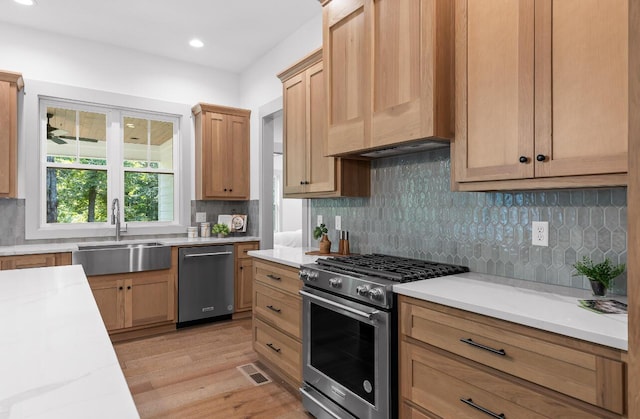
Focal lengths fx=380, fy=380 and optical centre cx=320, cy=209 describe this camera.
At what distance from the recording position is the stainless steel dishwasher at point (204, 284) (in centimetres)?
396

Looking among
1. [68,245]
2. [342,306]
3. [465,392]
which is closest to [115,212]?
[68,245]

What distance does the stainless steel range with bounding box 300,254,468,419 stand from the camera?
180 cm

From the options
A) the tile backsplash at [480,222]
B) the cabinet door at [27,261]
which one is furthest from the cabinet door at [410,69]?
the cabinet door at [27,261]

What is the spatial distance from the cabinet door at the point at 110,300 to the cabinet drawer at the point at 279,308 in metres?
1.50

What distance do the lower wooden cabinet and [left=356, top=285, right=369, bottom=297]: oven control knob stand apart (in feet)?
8.61

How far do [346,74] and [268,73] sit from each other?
217 centimetres

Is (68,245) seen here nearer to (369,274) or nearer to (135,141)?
(135,141)

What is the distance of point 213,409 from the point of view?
2412 millimetres

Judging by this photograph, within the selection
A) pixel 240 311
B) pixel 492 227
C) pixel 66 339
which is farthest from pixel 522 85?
pixel 240 311

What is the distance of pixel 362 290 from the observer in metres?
1.90

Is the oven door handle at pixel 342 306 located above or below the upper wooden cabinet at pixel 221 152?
below

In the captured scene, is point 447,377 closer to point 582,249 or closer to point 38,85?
point 582,249

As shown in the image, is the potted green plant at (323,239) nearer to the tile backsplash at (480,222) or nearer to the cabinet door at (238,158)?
the tile backsplash at (480,222)

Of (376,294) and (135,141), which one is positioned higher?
(135,141)
